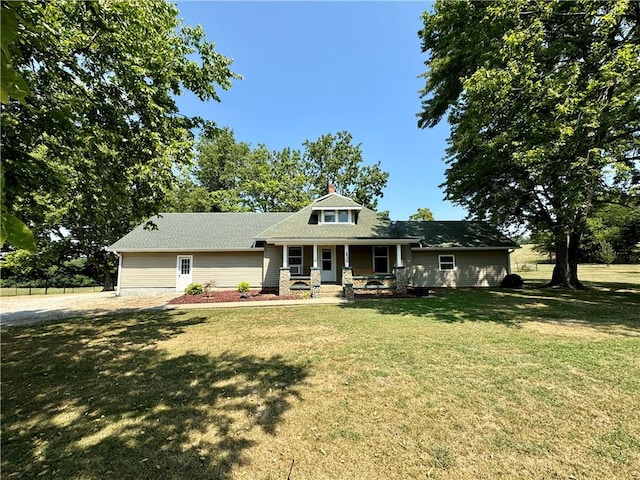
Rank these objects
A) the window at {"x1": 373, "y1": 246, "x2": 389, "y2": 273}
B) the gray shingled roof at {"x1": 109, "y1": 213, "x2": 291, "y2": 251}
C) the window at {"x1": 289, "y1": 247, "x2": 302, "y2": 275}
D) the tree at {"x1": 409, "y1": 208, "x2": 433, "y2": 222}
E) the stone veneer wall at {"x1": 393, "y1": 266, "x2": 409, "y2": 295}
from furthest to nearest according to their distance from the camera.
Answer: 1. the tree at {"x1": 409, "y1": 208, "x2": 433, "y2": 222}
2. the window at {"x1": 373, "y1": 246, "x2": 389, "y2": 273}
3. the window at {"x1": 289, "y1": 247, "x2": 302, "y2": 275}
4. the gray shingled roof at {"x1": 109, "y1": 213, "x2": 291, "y2": 251}
5. the stone veneer wall at {"x1": 393, "y1": 266, "x2": 409, "y2": 295}

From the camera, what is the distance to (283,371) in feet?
16.8

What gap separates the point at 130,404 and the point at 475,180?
17.5 meters

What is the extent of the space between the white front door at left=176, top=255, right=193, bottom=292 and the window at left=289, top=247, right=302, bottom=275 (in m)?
5.94

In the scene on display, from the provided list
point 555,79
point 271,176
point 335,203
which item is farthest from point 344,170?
point 555,79

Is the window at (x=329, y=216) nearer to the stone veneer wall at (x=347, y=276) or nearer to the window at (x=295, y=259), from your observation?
the window at (x=295, y=259)

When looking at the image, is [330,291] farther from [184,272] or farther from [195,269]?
[184,272]

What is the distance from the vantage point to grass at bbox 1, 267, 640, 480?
2.93 meters

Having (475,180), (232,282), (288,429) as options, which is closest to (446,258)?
(475,180)

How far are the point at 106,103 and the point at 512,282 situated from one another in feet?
67.6

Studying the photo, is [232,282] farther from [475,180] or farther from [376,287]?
[475,180]

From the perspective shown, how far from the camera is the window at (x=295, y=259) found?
18.4 m

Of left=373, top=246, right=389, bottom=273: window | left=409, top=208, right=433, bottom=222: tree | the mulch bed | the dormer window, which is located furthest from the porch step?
left=409, top=208, right=433, bottom=222: tree

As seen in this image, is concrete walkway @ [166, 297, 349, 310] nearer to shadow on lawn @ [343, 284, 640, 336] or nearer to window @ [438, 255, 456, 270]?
shadow on lawn @ [343, 284, 640, 336]

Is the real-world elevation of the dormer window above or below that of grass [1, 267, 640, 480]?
above
